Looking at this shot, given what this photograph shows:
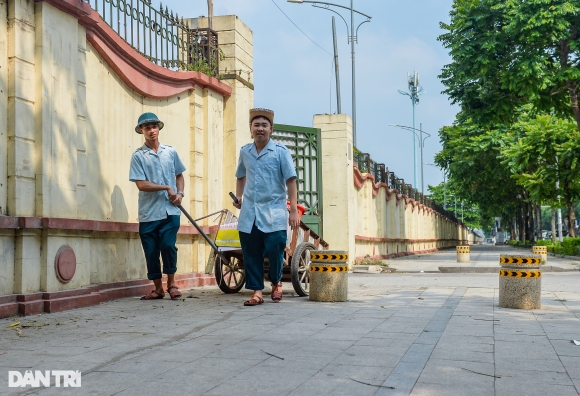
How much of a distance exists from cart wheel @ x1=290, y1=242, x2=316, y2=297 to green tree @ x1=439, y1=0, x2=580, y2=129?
13062mm

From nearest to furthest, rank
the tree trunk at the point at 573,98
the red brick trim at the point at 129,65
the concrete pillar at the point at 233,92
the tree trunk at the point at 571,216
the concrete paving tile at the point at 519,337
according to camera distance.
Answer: the concrete paving tile at the point at 519,337, the red brick trim at the point at 129,65, the concrete pillar at the point at 233,92, the tree trunk at the point at 573,98, the tree trunk at the point at 571,216

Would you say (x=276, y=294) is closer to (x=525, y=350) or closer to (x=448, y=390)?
(x=525, y=350)

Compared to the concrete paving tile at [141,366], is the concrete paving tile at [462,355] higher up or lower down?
lower down

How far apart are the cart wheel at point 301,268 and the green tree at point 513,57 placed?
514 inches

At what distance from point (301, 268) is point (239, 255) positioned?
802 millimetres

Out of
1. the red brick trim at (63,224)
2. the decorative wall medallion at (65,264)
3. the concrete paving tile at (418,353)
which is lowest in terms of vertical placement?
the concrete paving tile at (418,353)

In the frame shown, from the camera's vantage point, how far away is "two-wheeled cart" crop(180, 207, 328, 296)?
338 inches

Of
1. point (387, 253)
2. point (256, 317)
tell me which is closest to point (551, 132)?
point (387, 253)

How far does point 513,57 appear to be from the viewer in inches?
822

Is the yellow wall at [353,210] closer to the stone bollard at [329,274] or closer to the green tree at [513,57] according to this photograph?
the green tree at [513,57]

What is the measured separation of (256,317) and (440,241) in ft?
178

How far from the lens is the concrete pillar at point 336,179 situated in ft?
56.5

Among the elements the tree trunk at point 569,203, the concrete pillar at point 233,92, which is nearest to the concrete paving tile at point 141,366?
the concrete pillar at point 233,92

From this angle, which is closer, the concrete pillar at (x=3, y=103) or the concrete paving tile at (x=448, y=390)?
the concrete paving tile at (x=448, y=390)
